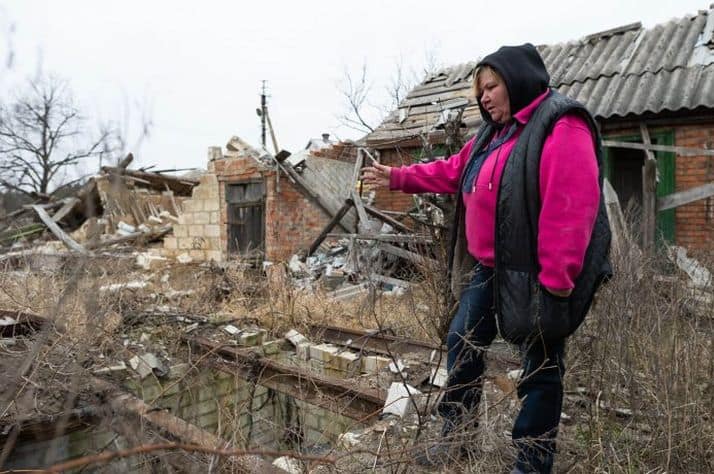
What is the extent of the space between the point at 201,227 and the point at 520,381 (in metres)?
11.4

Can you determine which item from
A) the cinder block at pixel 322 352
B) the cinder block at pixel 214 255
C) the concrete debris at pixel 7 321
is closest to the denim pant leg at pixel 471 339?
the cinder block at pixel 322 352

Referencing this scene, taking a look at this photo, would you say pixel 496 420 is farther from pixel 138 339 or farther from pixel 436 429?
pixel 138 339

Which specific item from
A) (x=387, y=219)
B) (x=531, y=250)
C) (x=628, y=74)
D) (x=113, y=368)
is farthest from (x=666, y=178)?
(x=113, y=368)

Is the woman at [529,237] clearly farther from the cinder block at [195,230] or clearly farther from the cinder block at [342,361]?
the cinder block at [195,230]

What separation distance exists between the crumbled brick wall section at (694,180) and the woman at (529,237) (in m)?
6.55

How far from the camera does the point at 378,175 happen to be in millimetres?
2801

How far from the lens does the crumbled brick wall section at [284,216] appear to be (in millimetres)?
11438

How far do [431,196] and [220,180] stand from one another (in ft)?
29.4

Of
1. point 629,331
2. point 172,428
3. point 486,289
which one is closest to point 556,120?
point 486,289

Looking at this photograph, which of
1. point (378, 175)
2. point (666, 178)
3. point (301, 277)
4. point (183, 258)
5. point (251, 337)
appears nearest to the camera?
point (378, 175)

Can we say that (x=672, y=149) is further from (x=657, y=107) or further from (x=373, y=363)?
(x=373, y=363)

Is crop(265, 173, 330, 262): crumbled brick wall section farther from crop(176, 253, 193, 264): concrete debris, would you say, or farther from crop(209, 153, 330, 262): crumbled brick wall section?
crop(176, 253, 193, 264): concrete debris

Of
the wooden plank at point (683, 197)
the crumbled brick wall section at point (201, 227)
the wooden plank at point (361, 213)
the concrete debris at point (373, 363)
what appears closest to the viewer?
the concrete debris at point (373, 363)

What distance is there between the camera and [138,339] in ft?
19.2
